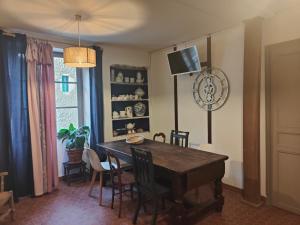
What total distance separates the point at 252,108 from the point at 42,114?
302 cm

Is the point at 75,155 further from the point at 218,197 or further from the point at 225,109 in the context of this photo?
the point at 225,109

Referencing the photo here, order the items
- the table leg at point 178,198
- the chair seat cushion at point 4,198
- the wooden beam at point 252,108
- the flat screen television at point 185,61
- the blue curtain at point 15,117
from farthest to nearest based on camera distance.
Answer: the flat screen television at point 185,61 → the blue curtain at point 15,117 → the wooden beam at point 252,108 → the chair seat cushion at point 4,198 → the table leg at point 178,198

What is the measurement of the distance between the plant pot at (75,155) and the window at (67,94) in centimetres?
57

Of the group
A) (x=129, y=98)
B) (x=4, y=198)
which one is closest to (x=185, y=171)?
(x=4, y=198)

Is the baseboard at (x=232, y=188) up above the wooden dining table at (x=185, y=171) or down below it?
below

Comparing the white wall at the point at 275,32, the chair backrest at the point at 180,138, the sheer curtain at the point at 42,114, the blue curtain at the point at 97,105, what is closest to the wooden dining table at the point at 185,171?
the chair backrest at the point at 180,138

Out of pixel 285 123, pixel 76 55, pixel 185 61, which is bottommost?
pixel 285 123

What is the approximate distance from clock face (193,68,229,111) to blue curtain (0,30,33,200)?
2.72 meters

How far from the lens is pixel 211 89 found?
12.2 ft

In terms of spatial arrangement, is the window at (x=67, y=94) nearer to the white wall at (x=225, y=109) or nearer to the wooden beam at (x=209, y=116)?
the white wall at (x=225, y=109)

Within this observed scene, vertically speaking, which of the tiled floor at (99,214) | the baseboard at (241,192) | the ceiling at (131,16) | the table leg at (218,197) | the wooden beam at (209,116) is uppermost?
the ceiling at (131,16)

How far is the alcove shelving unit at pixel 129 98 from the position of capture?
455 centimetres

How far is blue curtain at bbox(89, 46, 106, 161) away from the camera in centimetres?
405

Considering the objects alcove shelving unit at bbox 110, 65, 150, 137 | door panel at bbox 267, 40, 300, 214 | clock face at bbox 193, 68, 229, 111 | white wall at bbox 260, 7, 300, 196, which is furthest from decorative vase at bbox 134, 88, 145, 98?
door panel at bbox 267, 40, 300, 214
